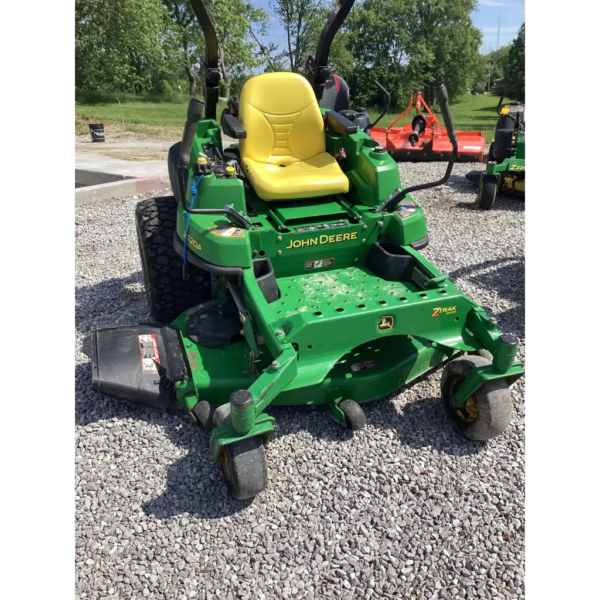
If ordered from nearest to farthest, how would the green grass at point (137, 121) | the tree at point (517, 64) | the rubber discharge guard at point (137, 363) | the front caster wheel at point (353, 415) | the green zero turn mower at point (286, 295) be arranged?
1. the green zero turn mower at point (286, 295)
2. the front caster wheel at point (353, 415)
3. the rubber discharge guard at point (137, 363)
4. the green grass at point (137, 121)
5. the tree at point (517, 64)

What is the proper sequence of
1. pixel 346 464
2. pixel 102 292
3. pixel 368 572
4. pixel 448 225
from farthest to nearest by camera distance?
1. pixel 448 225
2. pixel 102 292
3. pixel 346 464
4. pixel 368 572

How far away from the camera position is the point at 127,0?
22.8 metres

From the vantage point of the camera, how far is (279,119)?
3.91m

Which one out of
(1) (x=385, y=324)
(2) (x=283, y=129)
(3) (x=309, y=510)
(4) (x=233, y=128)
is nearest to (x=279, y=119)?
(2) (x=283, y=129)

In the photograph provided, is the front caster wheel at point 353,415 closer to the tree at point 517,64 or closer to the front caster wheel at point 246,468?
the front caster wheel at point 246,468

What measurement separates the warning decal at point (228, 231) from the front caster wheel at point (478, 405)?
1466 millimetres

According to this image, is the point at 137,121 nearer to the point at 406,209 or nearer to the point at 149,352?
the point at 406,209

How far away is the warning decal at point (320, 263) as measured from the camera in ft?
11.3

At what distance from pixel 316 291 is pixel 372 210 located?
0.78 m

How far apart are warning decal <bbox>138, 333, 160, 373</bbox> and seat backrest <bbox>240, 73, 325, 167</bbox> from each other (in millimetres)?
1572

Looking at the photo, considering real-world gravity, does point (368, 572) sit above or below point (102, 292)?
below

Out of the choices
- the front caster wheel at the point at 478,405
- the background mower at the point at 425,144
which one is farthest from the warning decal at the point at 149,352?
the background mower at the point at 425,144
